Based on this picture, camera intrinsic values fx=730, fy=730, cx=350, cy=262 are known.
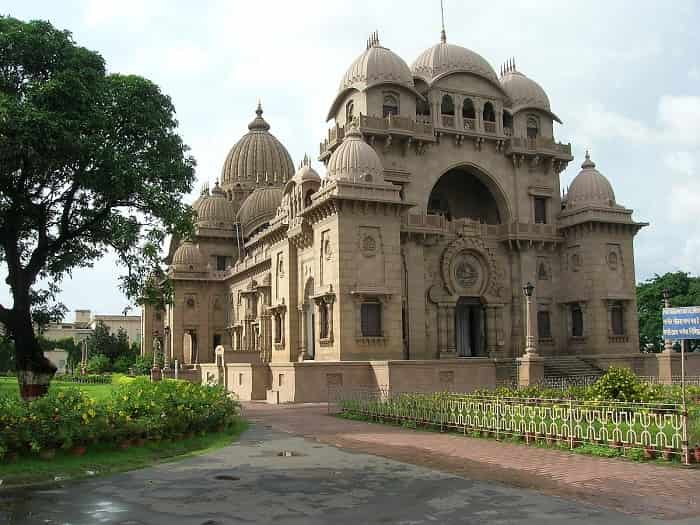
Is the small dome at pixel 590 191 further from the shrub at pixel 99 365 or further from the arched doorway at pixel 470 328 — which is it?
the shrub at pixel 99 365

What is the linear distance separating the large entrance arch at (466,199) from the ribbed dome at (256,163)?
26239 mm

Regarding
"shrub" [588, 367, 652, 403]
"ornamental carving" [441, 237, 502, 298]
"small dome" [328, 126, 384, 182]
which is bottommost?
"shrub" [588, 367, 652, 403]

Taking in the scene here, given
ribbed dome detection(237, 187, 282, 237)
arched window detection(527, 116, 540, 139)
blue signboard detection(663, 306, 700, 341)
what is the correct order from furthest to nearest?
ribbed dome detection(237, 187, 282, 237) → arched window detection(527, 116, 540, 139) → blue signboard detection(663, 306, 700, 341)

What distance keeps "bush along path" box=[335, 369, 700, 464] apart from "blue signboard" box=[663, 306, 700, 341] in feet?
4.99

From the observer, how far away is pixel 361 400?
946 inches

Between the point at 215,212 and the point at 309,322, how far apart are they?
26250mm

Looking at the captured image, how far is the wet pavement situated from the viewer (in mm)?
9547

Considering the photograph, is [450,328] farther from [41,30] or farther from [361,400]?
[41,30]

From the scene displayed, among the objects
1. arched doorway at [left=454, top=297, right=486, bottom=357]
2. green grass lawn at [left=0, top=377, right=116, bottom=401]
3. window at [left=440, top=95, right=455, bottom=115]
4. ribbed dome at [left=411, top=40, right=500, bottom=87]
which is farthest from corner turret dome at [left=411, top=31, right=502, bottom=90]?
green grass lawn at [left=0, top=377, right=116, bottom=401]

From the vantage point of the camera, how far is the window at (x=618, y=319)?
41.3m

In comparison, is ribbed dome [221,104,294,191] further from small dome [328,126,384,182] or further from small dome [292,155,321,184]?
small dome [328,126,384,182]

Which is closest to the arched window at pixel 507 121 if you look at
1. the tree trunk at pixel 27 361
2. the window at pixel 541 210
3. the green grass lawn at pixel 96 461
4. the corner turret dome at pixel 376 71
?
the window at pixel 541 210

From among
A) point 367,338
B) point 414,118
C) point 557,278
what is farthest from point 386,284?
point 557,278

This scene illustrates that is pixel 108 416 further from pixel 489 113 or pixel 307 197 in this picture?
pixel 489 113
